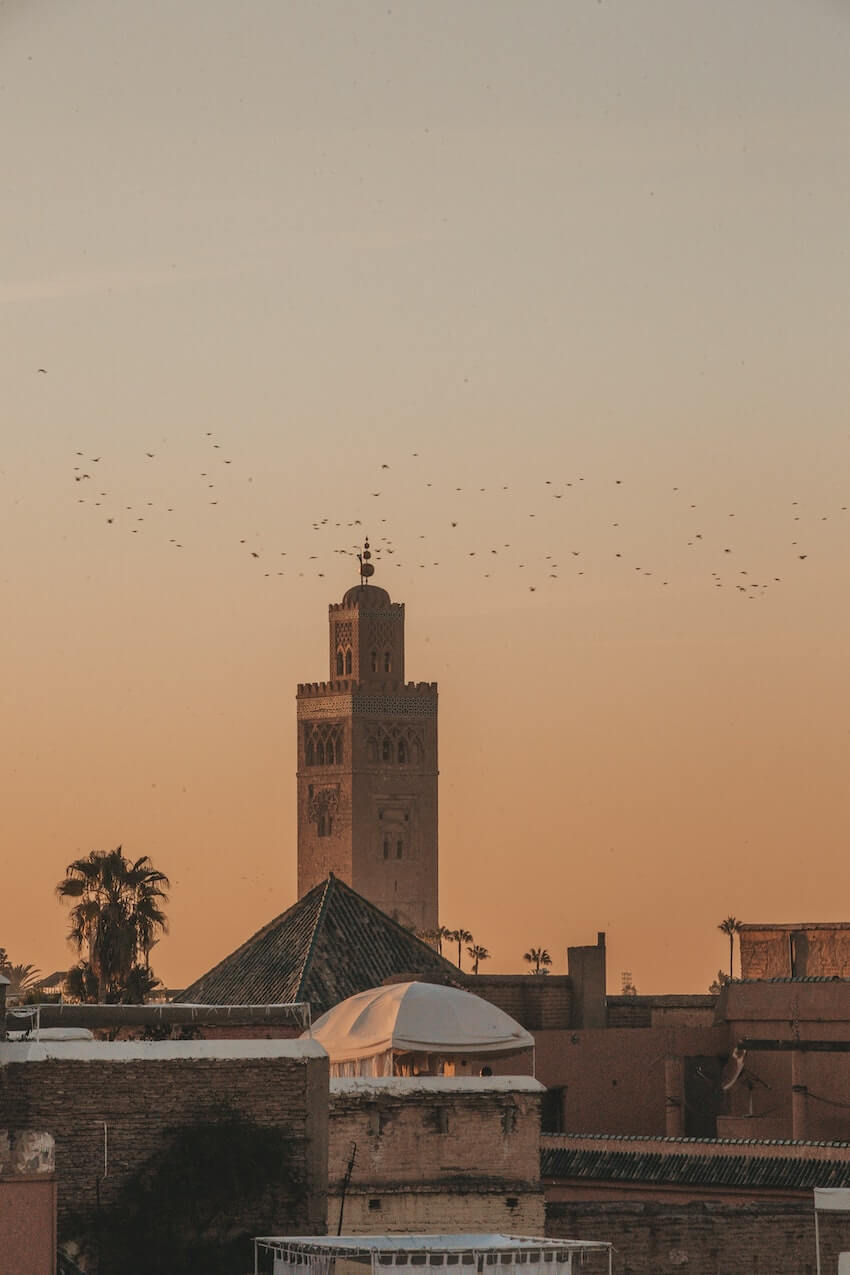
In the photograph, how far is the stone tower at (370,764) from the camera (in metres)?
160

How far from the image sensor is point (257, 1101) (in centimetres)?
3459

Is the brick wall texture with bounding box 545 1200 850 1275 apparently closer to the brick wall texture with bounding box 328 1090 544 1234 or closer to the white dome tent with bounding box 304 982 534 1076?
the brick wall texture with bounding box 328 1090 544 1234

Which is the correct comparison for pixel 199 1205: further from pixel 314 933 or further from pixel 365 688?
pixel 365 688

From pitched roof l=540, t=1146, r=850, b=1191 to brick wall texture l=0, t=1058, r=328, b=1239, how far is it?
15.8 m

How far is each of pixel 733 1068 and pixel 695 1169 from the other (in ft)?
34.2

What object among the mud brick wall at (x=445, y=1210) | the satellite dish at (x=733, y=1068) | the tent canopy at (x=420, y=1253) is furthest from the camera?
the satellite dish at (x=733, y=1068)

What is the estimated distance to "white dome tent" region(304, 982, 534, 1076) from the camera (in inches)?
1545

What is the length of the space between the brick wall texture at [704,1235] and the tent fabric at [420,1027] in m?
2.93

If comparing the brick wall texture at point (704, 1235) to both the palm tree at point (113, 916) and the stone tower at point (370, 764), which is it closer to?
the palm tree at point (113, 916)

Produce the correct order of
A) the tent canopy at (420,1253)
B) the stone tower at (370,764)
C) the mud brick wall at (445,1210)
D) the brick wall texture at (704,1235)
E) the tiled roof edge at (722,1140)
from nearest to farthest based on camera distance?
the tent canopy at (420,1253) < the mud brick wall at (445,1210) < the brick wall texture at (704,1235) < the tiled roof edge at (722,1140) < the stone tower at (370,764)

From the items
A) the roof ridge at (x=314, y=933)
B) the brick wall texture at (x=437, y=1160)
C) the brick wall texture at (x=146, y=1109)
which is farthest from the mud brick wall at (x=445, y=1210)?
the roof ridge at (x=314, y=933)

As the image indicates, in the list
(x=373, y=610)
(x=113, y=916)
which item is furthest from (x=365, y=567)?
(x=113, y=916)

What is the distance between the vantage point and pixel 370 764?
161875 mm

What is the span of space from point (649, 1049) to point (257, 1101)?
30.6 m
